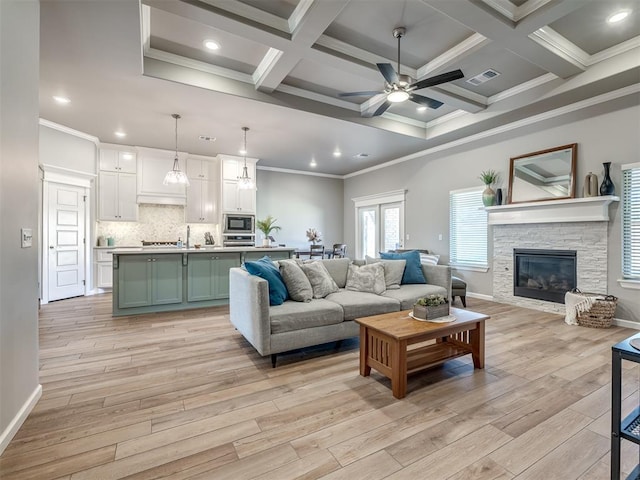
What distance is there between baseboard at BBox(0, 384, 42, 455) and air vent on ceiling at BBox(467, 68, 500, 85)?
554 cm

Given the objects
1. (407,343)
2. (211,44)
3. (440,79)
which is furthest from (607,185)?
(211,44)

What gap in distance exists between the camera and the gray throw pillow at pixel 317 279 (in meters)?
3.32

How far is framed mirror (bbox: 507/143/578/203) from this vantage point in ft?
14.4

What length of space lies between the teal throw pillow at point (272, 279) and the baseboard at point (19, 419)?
1.74m

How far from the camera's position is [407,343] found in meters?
2.21

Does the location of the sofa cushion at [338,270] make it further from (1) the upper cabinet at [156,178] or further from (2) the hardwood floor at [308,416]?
(1) the upper cabinet at [156,178]

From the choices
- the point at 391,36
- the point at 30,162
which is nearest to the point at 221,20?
the point at 391,36

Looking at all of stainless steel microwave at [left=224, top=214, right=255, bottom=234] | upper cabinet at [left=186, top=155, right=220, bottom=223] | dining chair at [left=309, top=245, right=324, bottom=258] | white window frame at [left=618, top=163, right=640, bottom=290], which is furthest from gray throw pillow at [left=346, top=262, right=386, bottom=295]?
upper cabinet at [left=186, top=155, right=220, bottom=223]

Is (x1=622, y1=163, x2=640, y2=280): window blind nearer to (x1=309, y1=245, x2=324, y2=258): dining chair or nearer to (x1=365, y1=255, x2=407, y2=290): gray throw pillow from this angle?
(x1=365, y1=255, x2=407, y2=290): gray throw pillow

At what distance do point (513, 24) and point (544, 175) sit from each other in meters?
2.58

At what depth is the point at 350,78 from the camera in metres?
4.09

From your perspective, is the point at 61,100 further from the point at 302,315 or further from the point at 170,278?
the point at 302,315

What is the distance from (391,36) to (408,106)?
1.80 metres

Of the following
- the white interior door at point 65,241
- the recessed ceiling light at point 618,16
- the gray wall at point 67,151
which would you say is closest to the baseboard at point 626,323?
the recessed ceiling light at point 618,16
